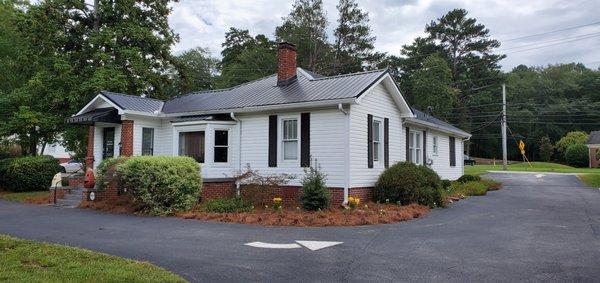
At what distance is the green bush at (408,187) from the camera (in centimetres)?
1514

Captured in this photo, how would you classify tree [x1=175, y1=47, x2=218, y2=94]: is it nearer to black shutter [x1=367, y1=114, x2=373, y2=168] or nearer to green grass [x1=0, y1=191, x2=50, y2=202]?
green grass [x1=0, y1=191, x2=50, y2=202]

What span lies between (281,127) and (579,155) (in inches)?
1848

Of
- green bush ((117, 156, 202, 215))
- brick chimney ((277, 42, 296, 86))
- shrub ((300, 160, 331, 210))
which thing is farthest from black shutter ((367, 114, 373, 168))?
green bush ((117, 156, 202, 215))

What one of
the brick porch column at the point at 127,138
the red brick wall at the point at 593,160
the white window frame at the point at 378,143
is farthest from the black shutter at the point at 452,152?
the red brick wall at the point at 593,160

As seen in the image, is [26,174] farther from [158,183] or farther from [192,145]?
[158,183]

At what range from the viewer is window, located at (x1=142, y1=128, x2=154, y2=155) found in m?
19.0

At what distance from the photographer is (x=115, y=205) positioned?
50.2 ft

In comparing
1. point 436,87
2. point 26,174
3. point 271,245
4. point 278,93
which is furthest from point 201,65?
point 271,245

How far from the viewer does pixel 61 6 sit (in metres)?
24.2

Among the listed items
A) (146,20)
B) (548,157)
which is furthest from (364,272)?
(548,157)

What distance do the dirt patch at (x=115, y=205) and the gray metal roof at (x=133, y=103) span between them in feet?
12.7

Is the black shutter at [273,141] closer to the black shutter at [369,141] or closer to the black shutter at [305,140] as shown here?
the black shutter at [305,140]

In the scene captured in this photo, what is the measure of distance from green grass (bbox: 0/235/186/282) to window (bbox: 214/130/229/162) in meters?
9.37

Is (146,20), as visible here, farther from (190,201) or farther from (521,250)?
(521,250)
